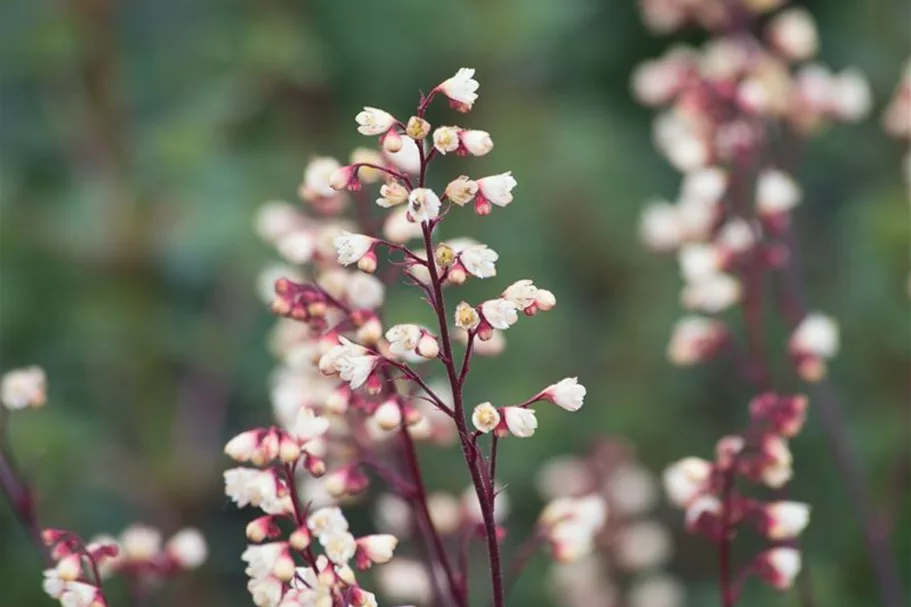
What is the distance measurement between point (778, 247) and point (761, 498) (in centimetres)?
51

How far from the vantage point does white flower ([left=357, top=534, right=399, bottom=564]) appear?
2.35 feet

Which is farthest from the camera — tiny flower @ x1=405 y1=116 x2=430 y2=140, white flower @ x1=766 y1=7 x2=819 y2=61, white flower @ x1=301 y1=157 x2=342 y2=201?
white flower @ x1=766 y1=7 x2=819 y2=61

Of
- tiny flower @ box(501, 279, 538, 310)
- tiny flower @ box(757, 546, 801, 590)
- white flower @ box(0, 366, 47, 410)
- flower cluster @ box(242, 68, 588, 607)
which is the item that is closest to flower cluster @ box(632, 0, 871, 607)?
tiny flower @ box(757, 546, 801, 590)

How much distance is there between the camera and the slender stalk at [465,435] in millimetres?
651

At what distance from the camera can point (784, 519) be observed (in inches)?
34.7

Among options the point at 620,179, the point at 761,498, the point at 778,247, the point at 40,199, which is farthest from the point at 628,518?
the point at 40,199

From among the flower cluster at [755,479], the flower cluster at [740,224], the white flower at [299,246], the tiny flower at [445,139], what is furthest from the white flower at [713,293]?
the tiny flower at [445,139]

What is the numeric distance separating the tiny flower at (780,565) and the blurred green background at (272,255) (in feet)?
0.98

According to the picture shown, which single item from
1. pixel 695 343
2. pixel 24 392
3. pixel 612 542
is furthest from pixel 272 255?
pixel 24 392

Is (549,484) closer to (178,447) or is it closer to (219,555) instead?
(178,447)

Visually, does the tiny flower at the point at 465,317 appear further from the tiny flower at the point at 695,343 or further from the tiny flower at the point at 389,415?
the tiny flower at the point at 695,343

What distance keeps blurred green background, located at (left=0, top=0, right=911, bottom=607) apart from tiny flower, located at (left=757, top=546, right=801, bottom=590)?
0.30 m

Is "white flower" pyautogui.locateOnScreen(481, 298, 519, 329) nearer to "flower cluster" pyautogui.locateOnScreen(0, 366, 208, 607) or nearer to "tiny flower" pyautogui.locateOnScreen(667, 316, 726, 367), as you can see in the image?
"flower cluster" pyautogui.locateOnScreen(0, 366, 208, 607)

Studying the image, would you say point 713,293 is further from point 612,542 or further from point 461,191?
point 461,191
